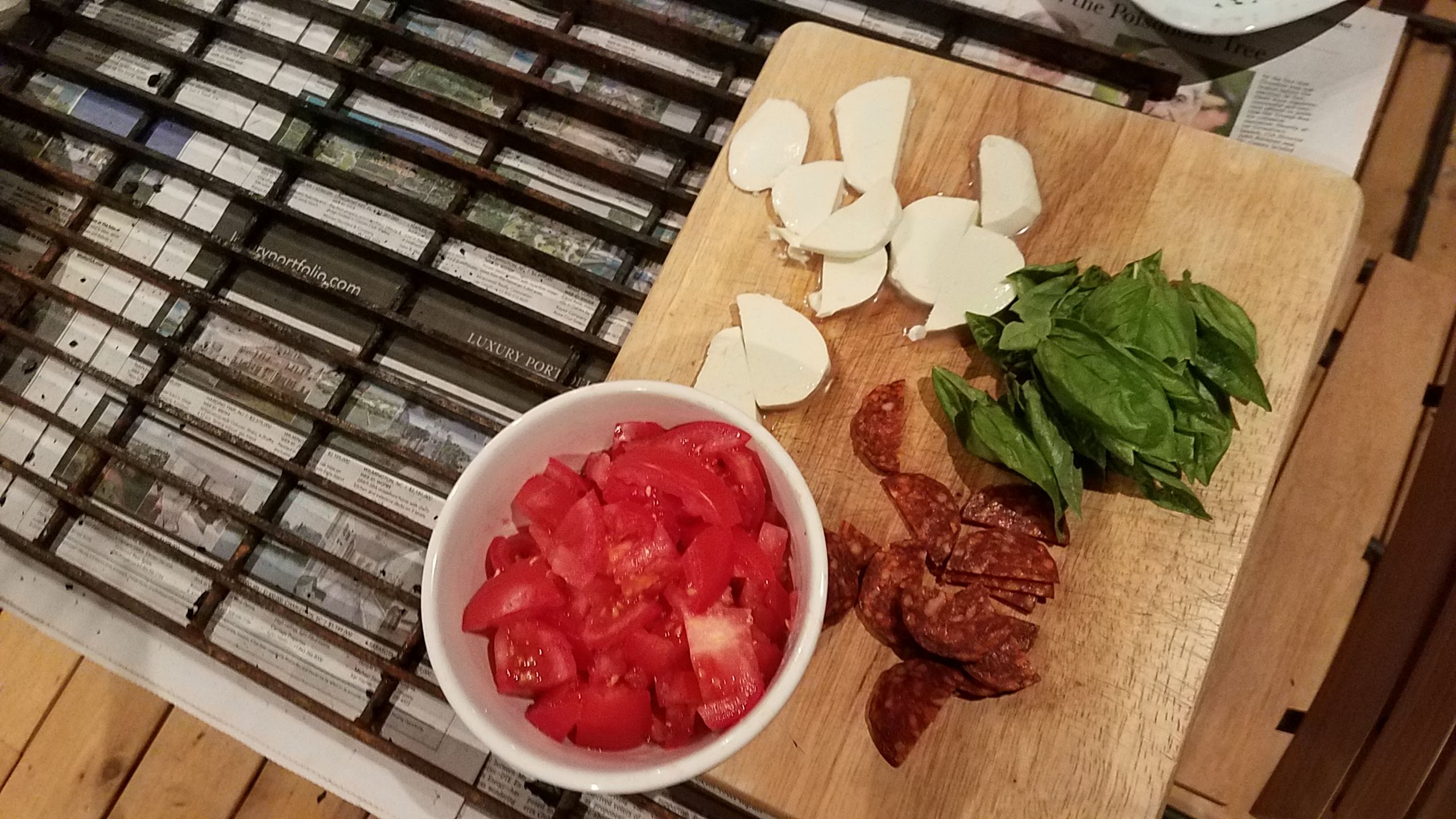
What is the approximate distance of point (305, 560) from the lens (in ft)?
3.44

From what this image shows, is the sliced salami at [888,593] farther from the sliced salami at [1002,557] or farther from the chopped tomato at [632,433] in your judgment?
the chopped tomato at [632,433]

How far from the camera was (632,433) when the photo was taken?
737 mm

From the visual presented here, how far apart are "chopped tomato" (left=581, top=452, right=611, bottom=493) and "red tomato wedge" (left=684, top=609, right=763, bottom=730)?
144mm

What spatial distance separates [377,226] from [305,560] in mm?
437

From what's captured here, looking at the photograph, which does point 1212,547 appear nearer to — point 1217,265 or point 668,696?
point 1217,265

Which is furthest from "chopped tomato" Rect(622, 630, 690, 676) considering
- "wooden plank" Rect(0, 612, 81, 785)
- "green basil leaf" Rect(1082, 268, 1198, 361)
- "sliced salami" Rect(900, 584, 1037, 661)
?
"wooden plank" Rect(0, 612, 81, 785)

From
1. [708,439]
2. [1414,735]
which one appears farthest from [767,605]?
[1414,735]

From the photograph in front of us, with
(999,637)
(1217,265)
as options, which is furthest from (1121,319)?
(999,637)

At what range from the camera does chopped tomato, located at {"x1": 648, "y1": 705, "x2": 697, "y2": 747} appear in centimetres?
66

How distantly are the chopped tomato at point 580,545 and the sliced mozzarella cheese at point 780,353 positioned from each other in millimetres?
232

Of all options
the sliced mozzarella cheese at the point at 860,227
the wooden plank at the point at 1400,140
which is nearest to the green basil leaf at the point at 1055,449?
the sliced mozzarella cheese at the point at 860,227

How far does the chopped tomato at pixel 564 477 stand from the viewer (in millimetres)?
716

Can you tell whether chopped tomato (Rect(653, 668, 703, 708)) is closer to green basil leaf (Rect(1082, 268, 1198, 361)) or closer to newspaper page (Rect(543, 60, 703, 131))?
green basil leaf (Rect(1082, 268, 1198, 361))

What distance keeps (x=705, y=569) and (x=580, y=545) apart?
0.33 feet
